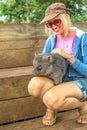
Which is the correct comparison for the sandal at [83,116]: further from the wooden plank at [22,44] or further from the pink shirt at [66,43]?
the wooden plank at [22,44]

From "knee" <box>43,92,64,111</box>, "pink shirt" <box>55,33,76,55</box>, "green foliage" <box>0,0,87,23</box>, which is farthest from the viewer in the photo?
"green foliage" <box>0,0,87,23</box>

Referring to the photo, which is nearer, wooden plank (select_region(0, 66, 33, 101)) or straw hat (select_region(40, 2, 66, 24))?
straw hat (select_region(40, 2, 66, 24))

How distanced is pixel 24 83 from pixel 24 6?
113 inches

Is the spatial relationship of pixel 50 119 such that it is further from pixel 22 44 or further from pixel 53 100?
pixel 22 44

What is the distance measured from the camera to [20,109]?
11.1 feet

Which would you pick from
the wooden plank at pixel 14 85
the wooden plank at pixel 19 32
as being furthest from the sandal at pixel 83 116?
the wooden plank at pixel 19 32

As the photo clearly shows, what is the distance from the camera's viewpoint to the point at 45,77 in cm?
301

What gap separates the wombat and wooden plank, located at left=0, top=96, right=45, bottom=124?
1.65ft

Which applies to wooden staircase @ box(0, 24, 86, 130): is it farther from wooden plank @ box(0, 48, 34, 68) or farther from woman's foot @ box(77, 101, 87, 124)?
woman's foot @ box(77, 101, 87, 124)

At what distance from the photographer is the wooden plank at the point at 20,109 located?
330 centimetres

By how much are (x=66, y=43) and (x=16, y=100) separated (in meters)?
0.67

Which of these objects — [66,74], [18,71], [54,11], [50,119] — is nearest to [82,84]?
[66,74]

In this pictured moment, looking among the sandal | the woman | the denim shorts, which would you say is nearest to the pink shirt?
the woman

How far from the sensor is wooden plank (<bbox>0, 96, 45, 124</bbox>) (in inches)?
130
